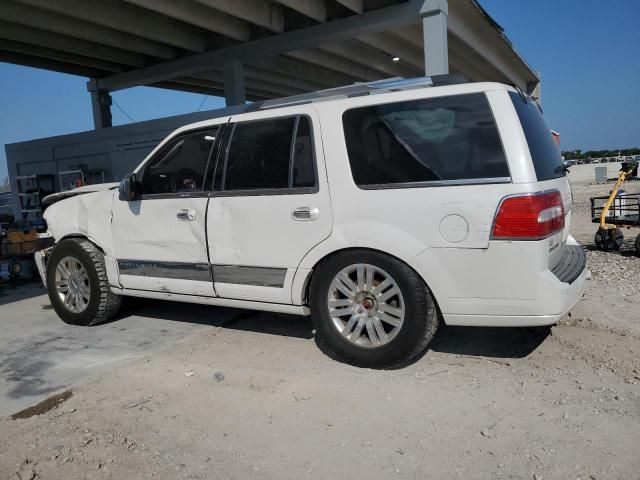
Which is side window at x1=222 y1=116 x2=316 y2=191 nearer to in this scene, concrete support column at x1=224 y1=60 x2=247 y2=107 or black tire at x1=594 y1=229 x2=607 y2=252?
black tire at x1=594 y1=229 x2=607 y2=252

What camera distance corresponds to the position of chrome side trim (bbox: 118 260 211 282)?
4.32 meters

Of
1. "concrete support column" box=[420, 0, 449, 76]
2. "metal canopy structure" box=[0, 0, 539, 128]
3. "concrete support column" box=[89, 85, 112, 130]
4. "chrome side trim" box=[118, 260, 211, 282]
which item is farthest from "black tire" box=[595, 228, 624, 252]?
"concrete support column" box=[89, 85, 112, 130]

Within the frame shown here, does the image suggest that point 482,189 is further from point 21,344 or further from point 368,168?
point 21,344

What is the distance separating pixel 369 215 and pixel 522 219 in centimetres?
98

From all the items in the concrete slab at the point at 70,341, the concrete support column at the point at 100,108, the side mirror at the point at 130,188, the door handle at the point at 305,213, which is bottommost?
the concrete slab at the point at 70,341

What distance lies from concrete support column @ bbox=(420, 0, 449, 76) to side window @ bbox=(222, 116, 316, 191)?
8.41m

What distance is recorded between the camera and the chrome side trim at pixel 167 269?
4320mm

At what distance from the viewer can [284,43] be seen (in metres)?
13.6

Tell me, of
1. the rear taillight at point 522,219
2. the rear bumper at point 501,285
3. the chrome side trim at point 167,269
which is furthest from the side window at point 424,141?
the chrome side trim at point 167,269

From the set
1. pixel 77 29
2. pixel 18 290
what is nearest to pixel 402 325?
pixel 18 290

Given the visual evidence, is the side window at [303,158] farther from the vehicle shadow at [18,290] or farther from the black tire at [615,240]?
the black tire at [615,240]

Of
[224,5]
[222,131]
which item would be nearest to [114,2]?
[224,5]

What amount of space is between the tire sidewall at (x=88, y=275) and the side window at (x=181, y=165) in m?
0.96

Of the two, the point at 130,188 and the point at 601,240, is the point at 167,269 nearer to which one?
the point at 130,188
